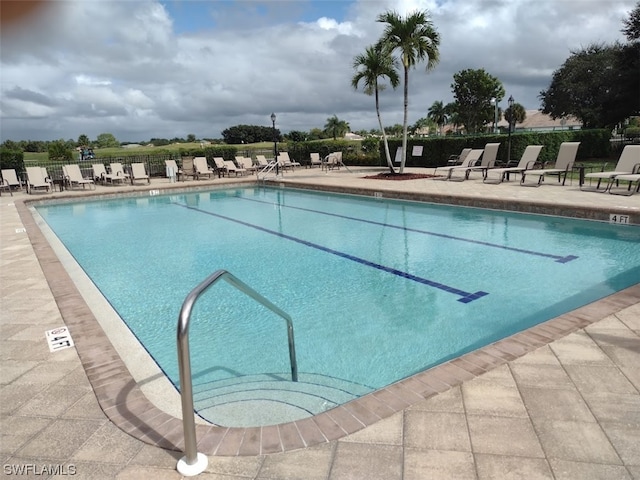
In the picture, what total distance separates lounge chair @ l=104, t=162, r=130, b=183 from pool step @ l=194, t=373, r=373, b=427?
52.7 feet

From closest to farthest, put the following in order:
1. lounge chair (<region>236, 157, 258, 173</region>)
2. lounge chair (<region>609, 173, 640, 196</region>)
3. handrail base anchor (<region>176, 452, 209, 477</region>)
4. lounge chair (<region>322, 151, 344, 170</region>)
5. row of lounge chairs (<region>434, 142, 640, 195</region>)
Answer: handrail base anchor (<region>176, 452, 209, 477</region>), lounge chair (<region>609, 173, 640, 196</region>), row of lounge chairs (<region>434, 142, 640, 195</region>), lounge chair (<region>236, 157, 258, 173</region>), lounge chair (<region>322, 151, 344, 170</region>)

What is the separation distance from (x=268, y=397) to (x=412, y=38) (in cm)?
1435

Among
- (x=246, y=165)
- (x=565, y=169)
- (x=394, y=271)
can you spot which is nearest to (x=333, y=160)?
(x=246, y=165)

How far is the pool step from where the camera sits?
2.70 meters

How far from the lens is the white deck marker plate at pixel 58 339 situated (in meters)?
3.36

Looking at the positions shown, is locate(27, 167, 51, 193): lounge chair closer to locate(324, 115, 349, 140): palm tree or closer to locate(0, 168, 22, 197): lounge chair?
locate(0, 168, 22, 197): lounge chair

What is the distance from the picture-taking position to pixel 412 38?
14570mm

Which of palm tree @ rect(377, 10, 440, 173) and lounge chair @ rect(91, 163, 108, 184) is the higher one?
palm tree @ rect(377, 10, 440, 173)

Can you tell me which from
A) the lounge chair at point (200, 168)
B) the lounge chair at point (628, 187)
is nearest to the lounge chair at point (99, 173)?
the lounge chair at point (200, 168)

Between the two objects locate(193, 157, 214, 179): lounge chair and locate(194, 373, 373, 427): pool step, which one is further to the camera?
locate(193, 157, 214, 179): lounge chair

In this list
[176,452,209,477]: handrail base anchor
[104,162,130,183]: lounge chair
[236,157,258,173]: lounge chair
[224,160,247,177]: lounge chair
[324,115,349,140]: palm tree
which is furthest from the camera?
[324,115,349,140]: palm tree

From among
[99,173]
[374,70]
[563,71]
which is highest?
[563,71]

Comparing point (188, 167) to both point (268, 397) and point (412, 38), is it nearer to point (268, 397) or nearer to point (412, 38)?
point (412, 38)

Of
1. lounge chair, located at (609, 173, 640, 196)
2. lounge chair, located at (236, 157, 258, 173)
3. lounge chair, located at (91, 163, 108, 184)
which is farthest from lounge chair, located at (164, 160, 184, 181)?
lounge chair, located at (609, 173, 640, 196)
